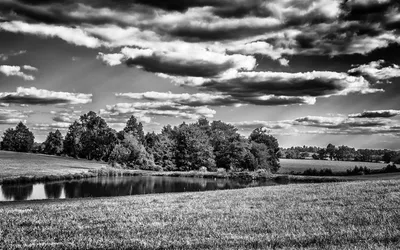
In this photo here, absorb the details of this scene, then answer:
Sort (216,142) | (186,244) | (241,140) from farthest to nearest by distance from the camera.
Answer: (216,142), (241,140), (186,244)

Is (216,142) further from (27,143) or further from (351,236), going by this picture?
(351,236)

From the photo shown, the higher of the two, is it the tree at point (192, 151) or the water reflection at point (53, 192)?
the tree at point (192, 151)

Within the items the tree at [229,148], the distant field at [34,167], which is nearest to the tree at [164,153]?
the tree at [229,148]

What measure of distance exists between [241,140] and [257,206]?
89.3 metres

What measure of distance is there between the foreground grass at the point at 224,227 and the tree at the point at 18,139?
15717 centimetres

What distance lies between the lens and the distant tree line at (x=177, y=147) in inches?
3939

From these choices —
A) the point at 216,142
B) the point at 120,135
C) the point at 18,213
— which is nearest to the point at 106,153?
the point at 120,135

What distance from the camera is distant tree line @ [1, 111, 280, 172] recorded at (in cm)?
10006

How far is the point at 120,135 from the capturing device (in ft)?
419

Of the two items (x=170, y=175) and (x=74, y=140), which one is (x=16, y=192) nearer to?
(x=170, y=175)

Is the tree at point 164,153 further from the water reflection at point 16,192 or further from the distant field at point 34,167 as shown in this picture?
the water reflection at point 16,192

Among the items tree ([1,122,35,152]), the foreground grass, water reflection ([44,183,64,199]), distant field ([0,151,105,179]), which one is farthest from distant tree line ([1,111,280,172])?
the foreground grass

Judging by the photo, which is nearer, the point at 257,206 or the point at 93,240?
the point at 93,240

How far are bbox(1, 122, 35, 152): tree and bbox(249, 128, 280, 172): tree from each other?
344 ft
